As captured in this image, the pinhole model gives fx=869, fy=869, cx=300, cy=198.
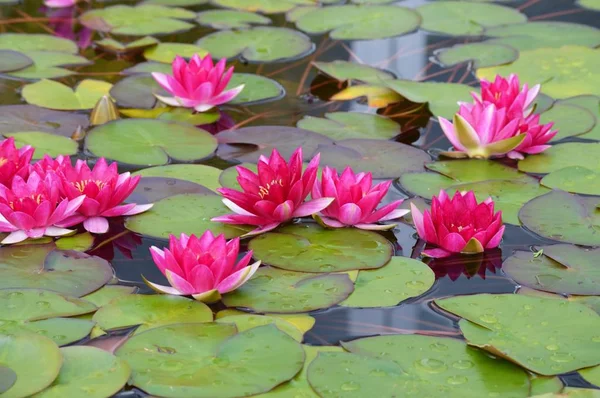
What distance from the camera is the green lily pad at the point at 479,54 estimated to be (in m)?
3.62

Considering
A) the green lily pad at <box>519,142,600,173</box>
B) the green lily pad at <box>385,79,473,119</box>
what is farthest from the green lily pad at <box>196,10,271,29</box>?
the green lily pad at <box>519,142,600,173</box>

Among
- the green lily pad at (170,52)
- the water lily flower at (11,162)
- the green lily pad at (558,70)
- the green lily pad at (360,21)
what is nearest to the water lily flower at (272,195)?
the water lily flower at (11,162)

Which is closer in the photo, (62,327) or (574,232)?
(62,327)

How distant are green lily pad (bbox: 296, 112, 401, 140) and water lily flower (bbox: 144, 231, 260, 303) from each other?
105cm

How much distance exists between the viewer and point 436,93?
3285 millimetres

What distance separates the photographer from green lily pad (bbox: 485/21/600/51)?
12.5ft

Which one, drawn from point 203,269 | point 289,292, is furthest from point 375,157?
point 203,269

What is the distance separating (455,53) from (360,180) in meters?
1.59

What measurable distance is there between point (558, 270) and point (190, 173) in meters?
1.13

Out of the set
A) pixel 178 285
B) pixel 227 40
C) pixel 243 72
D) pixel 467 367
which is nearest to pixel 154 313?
pixel 178 285

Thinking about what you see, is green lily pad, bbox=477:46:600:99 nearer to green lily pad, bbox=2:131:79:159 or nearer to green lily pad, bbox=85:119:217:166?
green lily pad, bbox=85:119:217:166

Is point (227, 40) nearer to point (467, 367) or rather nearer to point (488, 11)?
point (488, 11)

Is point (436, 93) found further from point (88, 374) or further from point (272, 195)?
point (88, 374)

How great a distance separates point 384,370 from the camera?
1726 mm
